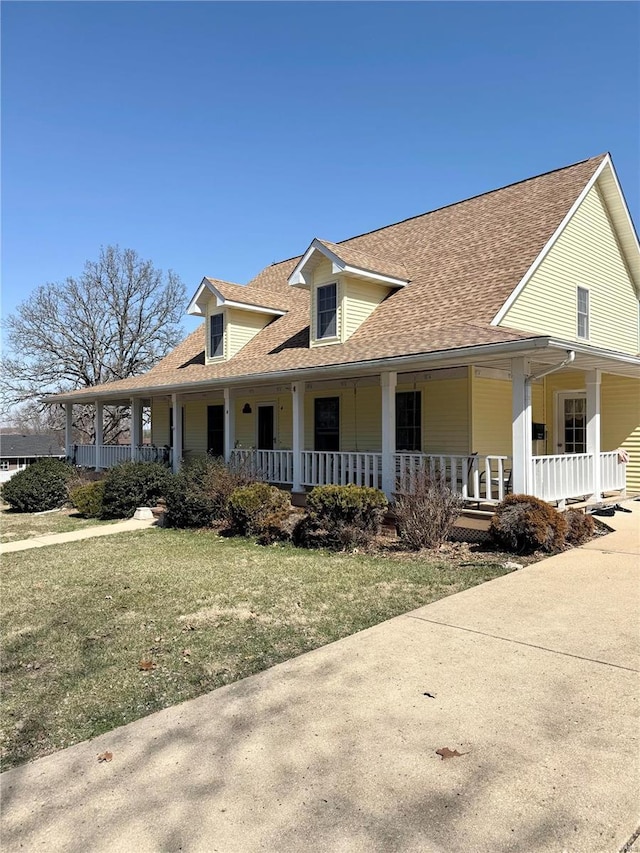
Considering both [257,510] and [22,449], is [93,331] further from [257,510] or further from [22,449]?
[257,510]

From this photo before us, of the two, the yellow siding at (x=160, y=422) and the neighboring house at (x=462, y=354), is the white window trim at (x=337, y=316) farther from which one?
the yellow siding at (x=160, y=422)

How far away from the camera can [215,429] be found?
20.4 m

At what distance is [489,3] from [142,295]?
37.2m

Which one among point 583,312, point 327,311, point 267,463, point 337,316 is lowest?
point 267,463

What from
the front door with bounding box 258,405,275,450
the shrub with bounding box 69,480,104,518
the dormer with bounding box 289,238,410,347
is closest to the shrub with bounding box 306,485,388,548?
the dormer with bounding box 289,238,410,347

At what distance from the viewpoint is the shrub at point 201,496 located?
40.1 ft

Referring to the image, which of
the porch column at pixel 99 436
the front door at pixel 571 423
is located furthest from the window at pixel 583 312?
the porch column at pixel 99 436

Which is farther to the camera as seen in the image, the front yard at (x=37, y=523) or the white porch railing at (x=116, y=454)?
the white porch railing at (x=116, y=454)

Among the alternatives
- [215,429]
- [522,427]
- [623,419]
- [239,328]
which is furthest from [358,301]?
[215,429]

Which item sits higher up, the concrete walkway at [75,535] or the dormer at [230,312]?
the dormer at [230,312]

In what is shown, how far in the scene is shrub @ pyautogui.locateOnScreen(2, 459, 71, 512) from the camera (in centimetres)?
1648

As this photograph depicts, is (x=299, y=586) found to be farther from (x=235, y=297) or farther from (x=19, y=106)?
(x=235, y=297)

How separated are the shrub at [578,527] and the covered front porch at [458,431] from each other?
67cm

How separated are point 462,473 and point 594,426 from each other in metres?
3.47
